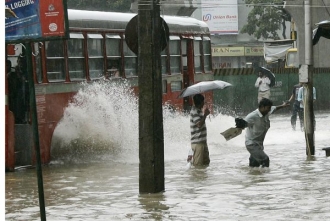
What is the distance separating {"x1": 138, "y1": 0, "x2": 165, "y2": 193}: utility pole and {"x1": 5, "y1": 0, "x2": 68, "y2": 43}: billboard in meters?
4.32

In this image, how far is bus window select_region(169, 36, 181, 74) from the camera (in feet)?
78.2

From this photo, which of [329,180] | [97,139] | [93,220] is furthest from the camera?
[97,139]

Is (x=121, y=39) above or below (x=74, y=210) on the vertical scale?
above

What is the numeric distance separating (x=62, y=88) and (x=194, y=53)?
6765 millimetres

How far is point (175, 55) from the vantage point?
2409 cm

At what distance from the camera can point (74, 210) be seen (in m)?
12.6

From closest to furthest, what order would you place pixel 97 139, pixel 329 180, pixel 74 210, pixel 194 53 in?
pixel 74 210 < pixel 329 180 < pixel 97 139 < pixel 194 53

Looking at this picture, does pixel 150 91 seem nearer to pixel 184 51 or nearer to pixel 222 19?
pixel 184 51

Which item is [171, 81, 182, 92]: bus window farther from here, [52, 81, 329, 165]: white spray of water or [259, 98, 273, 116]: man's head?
[259, 98, 273, 116]: man's head

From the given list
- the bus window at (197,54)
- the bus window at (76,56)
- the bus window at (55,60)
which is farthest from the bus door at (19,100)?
the bus window at (197,54)

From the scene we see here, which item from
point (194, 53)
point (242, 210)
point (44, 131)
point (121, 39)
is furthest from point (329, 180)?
point (194, 53)

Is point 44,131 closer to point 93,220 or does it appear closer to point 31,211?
point 31,211

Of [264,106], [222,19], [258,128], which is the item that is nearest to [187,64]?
[258,128]

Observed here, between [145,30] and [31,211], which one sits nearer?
[31,211]
